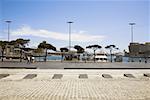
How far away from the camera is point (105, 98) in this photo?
9.20m

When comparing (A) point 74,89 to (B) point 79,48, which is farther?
(B) point 79,48

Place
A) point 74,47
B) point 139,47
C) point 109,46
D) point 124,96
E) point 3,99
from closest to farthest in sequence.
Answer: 1. point 3,99
2. point 124,96
3. point 109,46
4. point 74,47
5. point 139,47

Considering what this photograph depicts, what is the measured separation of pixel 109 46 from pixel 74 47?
1039cm

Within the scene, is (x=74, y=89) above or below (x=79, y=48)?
below

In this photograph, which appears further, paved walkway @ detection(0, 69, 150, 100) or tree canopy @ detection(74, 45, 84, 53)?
tree canopy @ detection(74, 45, 84, 53)

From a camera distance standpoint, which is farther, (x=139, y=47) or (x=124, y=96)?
(x=139, y=47)

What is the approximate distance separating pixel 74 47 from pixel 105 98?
6386 centimetres

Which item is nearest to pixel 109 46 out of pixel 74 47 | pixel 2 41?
pixel 74 47

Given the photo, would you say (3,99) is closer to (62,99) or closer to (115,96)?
(62,99)

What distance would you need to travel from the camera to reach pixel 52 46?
218 feet

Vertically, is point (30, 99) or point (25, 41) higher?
point (25, 41)

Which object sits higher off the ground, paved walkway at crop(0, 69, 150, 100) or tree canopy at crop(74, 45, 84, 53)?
tree canopy at crop(74, 45, 84, 53)

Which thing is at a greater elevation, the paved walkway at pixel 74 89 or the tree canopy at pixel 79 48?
the tree canopy at pixel 79 48

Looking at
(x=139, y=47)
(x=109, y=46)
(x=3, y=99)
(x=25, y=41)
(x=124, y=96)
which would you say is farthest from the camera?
(x=139, y=47)
